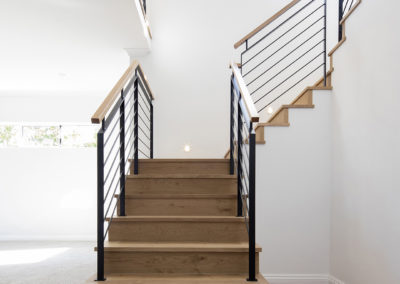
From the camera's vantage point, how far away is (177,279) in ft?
8.43

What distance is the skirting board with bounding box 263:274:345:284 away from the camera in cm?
398

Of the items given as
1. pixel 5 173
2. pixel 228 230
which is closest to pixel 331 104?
pixel 228 230

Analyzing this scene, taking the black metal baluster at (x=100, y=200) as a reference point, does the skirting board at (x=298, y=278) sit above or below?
below

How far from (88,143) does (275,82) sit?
155 inches

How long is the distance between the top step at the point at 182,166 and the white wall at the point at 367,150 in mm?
1093

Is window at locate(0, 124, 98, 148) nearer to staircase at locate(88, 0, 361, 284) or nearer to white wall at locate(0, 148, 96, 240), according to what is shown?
white wall at locate(0, 148, 96, 240)

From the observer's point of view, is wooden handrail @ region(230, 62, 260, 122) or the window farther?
the window

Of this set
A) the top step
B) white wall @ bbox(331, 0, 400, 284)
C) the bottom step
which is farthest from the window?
the bottom step

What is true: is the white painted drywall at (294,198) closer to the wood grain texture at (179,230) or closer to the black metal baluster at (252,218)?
the wood grain texture at (179,230)

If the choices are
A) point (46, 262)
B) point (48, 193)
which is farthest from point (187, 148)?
point (48, 193)

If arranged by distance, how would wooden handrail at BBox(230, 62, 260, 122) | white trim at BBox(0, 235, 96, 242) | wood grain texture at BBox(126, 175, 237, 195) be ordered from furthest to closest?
white trim at BBox(0, 235, 96, 242), wood grain texture at BBox(126, 175, 237, 195), wooden handrail at BBox(230, 62, 260, 122)

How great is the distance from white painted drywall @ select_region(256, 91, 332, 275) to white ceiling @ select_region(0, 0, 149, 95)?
6.46 feet

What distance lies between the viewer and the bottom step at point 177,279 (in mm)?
2494

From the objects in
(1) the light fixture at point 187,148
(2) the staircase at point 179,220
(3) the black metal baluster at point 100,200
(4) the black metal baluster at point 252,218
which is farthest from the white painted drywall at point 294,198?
(3) the black metal baluster at point 100,200
